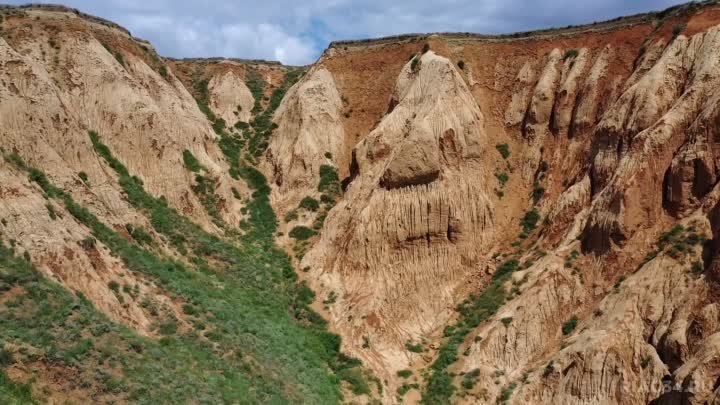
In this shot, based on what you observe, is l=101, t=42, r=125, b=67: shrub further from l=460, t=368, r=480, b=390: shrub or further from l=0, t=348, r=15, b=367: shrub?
l=460, t=368, r=480, b=390: shrub

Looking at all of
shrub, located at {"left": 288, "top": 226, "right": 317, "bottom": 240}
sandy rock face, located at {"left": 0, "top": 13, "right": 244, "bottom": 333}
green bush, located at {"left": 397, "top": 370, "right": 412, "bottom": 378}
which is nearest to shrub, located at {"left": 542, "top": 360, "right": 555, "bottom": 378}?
green bush, located at {"left": 397, "top": 370, "right": 412, "bottom": 378}

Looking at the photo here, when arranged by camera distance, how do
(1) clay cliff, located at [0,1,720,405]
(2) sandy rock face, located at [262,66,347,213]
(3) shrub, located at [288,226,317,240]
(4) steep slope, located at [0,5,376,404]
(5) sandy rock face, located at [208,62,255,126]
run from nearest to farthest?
(4) steep slope, located at [0,5,376,404]
(1) clay cliff, located at [0,1,720,405]
(3) shrub, located at [288,226,317,240]
(2) sandy rock face, located at [262,66,347,213]
(5) sandy rock face, located at [208,62,255,126]

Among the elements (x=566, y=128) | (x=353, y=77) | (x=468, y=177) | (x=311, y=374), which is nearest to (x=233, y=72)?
(x=353, y=77)

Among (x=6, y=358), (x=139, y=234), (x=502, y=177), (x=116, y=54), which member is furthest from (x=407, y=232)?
(x=6, y=358)

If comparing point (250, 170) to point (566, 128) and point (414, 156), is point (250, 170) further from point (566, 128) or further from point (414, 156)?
point (566, 128)

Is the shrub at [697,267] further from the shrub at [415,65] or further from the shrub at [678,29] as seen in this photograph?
the shrub at [415,65]

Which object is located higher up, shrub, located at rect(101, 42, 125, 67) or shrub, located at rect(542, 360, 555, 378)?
shrub, located at rect(101, 42, 125, 67)

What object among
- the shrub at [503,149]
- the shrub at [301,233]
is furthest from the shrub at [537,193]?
the shrub at [301,233]
